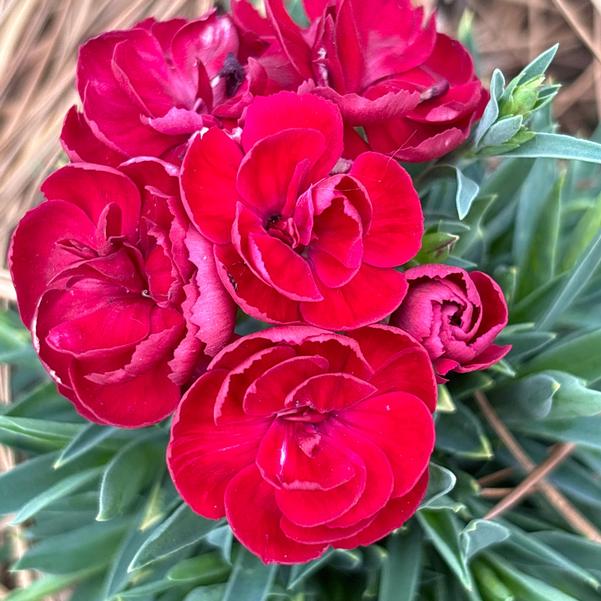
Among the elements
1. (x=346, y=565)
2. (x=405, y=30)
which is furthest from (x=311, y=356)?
(x=346, y=565)

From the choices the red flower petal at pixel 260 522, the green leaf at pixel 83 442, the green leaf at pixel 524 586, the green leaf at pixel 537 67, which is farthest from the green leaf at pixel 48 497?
the green leaf at pixel 537 67

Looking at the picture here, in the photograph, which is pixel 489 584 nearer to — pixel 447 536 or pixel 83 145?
pixel 447 536

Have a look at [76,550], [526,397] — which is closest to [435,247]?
[526,397]

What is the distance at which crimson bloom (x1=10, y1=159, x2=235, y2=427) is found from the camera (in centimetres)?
49

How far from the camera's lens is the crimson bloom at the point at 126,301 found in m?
0.49

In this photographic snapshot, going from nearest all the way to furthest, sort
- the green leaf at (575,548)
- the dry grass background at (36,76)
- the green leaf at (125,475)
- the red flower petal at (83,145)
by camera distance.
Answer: the red flower petal at (83,145) → the green leaf at (125,475) → the green leaf at (575,548) → the dry grass background at (36,76)

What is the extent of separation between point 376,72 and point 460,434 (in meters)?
0.38

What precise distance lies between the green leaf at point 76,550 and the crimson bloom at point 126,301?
39cm

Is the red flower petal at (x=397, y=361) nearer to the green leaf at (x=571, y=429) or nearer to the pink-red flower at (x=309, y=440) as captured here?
the pink-red flower at (x=309, y=440)

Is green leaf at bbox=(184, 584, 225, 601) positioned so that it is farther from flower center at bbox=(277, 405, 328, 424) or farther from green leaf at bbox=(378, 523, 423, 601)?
flower center at bbox=(277, 405, 328, 424)

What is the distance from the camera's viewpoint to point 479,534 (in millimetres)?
671

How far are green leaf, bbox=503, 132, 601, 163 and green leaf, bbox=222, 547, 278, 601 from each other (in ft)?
1.56

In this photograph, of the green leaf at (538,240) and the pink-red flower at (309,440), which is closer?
the pink-red flower at (309,440)

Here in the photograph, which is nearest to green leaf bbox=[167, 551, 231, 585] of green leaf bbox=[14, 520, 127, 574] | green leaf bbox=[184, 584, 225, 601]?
green leaf bbox=[184, 584, 225, 601]
